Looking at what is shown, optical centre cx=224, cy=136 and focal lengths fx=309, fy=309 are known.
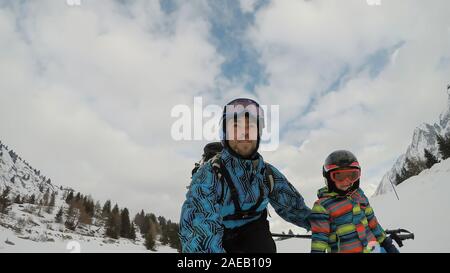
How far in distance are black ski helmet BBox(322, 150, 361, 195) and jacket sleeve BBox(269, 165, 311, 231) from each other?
0.44 meters

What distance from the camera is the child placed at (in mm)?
3654

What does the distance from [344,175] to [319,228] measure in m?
0.81

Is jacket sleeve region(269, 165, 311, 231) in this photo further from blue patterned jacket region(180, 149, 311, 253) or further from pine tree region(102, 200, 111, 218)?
pine tree region(102, 200, 111, 218)

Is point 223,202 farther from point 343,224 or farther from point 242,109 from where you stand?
point 343,224

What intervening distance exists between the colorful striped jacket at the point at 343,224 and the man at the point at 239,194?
1.00 ft

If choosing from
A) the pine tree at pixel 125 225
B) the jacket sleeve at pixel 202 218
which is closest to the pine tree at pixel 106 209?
the pine tree at pixel 125 225

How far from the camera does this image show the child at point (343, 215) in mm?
3654

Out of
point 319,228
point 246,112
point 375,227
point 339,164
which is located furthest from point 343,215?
point 246,112

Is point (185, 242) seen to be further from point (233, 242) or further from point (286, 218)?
point (286, 218)

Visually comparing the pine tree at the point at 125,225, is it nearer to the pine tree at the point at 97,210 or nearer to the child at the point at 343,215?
the pine tree at the point at 97,210
